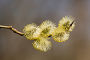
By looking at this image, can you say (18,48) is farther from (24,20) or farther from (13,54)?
(24,20)

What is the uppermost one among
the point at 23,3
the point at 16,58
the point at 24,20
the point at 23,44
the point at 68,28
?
the point at 23,3

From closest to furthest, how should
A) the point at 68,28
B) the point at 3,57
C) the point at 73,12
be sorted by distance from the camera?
1. the point at 68,28
2. the point at 3,57
3. the point at 73,12

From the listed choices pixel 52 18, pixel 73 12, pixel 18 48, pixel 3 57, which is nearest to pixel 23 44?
pixel 18 48

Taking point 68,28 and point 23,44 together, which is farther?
point 23,44

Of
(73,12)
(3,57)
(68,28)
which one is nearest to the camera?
(68,28)

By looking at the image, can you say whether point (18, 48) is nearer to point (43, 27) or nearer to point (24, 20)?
point (24, 20)

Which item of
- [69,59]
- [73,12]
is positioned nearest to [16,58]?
[69,59]

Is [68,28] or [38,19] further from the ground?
[38,19]
